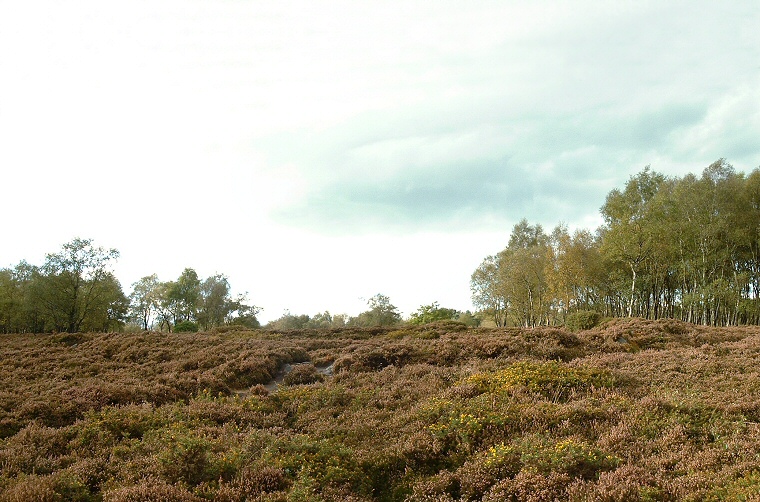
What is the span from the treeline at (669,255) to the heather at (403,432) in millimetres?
25362

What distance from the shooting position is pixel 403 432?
31.4 ft

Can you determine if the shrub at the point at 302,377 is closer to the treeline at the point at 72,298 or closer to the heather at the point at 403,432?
the heather at the point at 403,432

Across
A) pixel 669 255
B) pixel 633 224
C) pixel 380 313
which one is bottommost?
pixel 380 313

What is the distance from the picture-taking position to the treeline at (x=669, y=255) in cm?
3866

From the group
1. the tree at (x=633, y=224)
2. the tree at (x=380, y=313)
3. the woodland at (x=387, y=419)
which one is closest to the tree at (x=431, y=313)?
the tree at (x=380, y=313)

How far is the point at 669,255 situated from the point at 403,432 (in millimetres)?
44101

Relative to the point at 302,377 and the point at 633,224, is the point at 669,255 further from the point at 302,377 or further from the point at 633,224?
the point at 302,377

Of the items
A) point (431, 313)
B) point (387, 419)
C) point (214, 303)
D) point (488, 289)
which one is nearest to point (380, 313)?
point (431, 313)

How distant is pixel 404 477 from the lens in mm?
7848

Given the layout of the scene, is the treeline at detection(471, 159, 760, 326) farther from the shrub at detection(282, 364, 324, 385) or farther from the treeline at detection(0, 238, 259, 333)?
the treeline at detection(0, 238, 259, 333)

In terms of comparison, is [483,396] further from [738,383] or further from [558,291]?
[558,291]

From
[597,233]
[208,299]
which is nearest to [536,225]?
[597,233]

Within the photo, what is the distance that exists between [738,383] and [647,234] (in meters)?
33.6

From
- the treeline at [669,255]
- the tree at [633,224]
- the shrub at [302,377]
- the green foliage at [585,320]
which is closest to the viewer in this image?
the shrub at [302,377]
